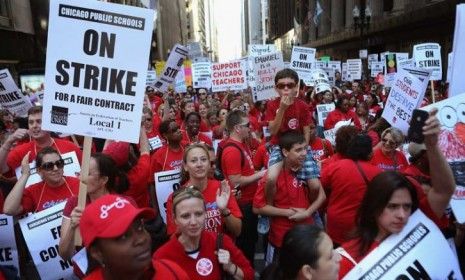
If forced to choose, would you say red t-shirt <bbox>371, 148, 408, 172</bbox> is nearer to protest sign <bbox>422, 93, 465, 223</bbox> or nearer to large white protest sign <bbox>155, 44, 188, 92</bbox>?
protest sign <bbox>422, 93, 465, 223</bbox>

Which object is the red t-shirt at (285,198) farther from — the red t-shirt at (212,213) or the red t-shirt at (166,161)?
the red t-shirt at (166,161)

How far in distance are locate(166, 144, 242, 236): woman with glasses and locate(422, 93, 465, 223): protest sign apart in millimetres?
1540

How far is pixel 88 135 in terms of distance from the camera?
11.4 ft

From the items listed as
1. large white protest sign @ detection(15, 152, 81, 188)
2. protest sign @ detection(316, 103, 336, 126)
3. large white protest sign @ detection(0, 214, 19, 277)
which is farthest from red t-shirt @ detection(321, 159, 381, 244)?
protest sign @ detection(316, 103, 336, 126)

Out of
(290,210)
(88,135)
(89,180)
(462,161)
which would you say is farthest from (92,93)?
(462,161)

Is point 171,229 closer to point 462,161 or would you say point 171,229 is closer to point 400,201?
point 400,201

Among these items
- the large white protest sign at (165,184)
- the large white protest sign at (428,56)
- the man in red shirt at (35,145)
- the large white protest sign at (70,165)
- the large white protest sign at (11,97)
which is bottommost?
the large white protest sign at (165,184)

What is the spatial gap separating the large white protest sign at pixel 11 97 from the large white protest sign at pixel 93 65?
18.2ft

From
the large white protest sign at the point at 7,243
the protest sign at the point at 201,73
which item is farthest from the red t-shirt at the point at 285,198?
the protest sign at the point at 201,73

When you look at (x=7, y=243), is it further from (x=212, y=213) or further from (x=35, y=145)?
(x=212, y=213)

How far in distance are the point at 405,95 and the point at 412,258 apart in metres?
2.83

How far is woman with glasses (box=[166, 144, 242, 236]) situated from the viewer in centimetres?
372

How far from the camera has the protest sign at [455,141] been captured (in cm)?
325

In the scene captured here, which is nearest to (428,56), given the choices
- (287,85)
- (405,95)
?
(405,95)
